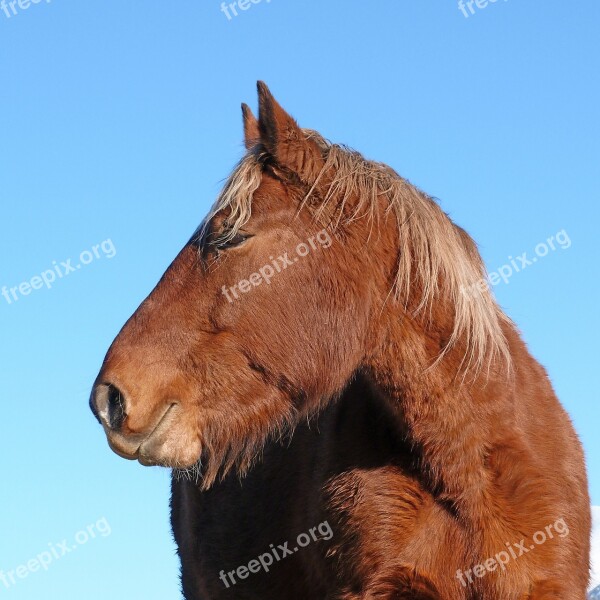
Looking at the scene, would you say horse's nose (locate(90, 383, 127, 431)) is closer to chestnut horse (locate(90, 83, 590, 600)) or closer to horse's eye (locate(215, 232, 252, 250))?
chestnut horse (locate(90, 83, 590, 600))

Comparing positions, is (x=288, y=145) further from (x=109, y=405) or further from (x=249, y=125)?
(x=109, y=405)

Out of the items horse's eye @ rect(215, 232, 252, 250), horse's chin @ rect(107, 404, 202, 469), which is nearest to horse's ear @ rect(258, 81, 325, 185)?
horse's eye @ rect(215, 232, 252, 250)

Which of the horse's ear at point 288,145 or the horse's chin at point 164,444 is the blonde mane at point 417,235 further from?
the horse's chin at point 164,444

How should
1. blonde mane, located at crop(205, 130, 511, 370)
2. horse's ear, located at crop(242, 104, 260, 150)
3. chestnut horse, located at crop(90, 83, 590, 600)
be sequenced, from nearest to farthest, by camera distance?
chestnut horse, located at crop(90, 83, 590, 600)
blonde mane, located at crop(205, 130, 511, 370)
horse's ear, located at crop(242, 104, 260, 150)

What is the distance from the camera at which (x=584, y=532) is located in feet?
16.7

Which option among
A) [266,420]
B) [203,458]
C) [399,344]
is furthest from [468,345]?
[203,458]

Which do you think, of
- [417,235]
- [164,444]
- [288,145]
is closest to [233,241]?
[288,145]

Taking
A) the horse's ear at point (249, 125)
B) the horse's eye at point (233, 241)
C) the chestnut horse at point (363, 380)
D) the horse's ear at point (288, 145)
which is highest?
the horse's ear at point (249, 125)

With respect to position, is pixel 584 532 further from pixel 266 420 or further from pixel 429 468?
pixel 266 420

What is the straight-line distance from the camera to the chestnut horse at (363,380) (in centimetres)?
467

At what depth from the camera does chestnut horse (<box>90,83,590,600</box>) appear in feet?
15.3

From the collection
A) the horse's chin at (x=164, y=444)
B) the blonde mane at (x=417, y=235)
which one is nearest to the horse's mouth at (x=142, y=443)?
the horse's chin at (x=164, y=444)

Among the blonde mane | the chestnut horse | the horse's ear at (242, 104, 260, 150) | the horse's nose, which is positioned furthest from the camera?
A: the horse's ear at (242, 104, 260, 150)

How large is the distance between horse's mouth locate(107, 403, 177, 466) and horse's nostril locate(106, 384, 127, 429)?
5 cm
